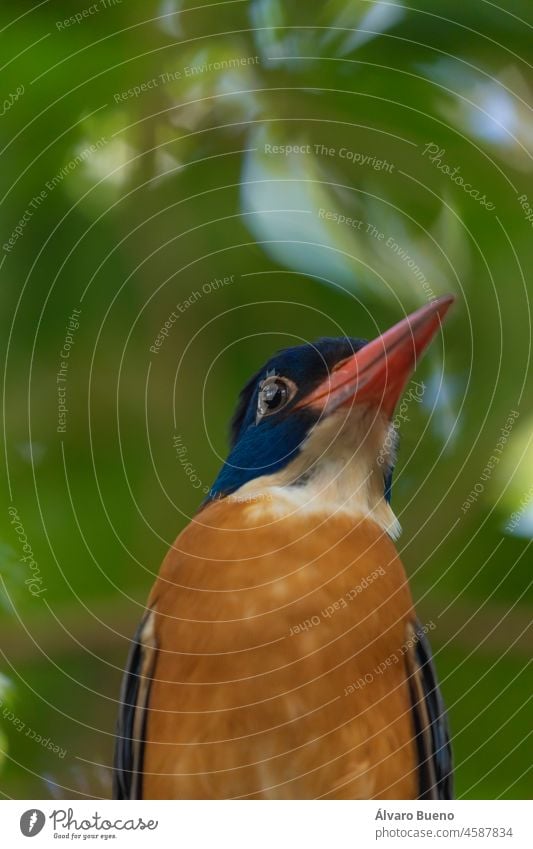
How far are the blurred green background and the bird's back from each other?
12 centimetres

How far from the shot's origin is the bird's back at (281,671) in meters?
2.08

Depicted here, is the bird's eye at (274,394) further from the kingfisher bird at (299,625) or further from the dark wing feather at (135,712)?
the dark wing feather at (135,712)

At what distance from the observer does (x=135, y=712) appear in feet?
7.29

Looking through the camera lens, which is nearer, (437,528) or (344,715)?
(344,715)

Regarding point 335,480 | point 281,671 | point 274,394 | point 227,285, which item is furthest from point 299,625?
point 227,285

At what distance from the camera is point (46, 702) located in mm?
2316

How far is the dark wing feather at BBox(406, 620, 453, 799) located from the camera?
2188mm

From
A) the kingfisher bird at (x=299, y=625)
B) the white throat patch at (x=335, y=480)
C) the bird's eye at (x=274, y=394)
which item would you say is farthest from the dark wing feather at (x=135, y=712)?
the bird's eye at (x=274, y=394)

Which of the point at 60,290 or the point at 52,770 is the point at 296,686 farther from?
the point at 60,290

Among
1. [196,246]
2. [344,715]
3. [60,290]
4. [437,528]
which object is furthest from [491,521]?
[60,290]

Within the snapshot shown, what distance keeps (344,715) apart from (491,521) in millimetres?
505
